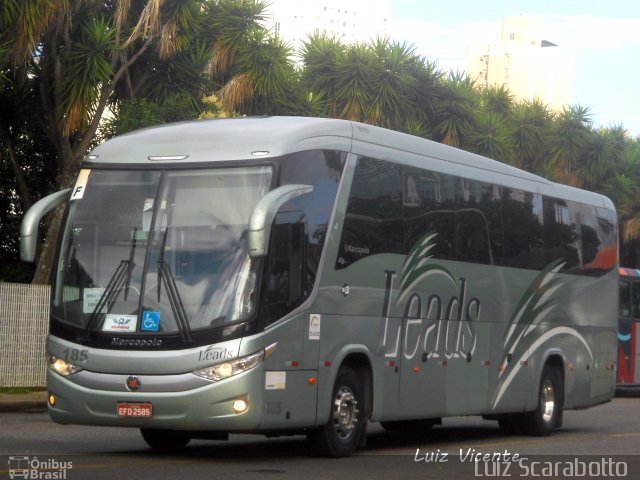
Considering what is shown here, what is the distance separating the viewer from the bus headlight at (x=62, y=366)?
11570 mm

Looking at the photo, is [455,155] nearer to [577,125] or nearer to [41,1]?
[41,1]

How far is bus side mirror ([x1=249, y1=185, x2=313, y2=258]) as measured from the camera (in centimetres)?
1079

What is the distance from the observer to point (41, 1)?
21.7 metres

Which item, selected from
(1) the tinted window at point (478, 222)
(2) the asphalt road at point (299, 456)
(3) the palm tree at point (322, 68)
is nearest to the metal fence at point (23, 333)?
(2) the asphalt road at point (299, 456)

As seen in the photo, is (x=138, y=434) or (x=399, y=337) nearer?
(x=399, y=337)

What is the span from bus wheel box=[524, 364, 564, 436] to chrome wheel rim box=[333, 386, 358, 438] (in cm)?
512

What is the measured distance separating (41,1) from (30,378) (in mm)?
6498

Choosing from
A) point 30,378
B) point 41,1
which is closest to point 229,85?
point 41,1

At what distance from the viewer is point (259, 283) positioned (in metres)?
11.4

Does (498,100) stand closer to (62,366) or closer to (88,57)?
(88,57)

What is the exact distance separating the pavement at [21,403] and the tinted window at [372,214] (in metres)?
7.81

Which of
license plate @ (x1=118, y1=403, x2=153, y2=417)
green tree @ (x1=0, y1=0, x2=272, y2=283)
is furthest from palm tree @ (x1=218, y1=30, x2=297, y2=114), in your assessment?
license plate @ (x1=118, y1=403, x2=153, y2=417)

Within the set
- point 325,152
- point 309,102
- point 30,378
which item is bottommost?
point 30,378

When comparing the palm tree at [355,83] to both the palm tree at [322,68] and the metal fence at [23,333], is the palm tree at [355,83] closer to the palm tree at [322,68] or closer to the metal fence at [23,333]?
the palm tree at [322,68]
